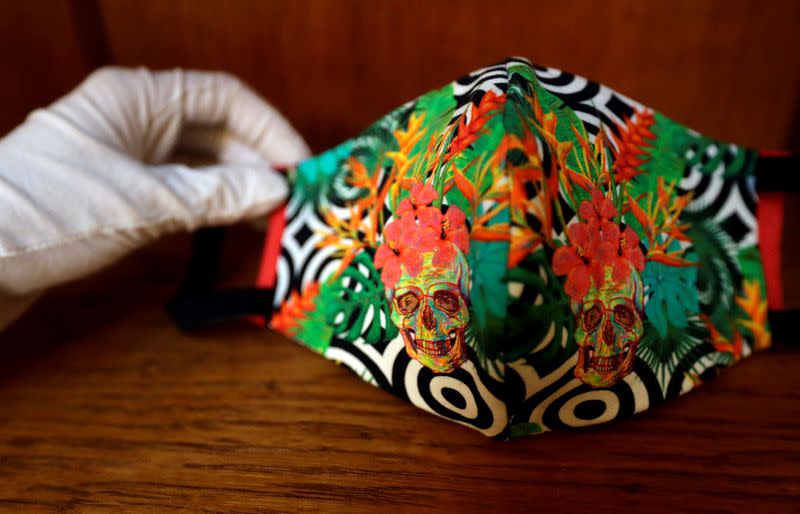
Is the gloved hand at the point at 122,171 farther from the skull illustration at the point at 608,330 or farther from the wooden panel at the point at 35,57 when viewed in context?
the skull illustration at the point at 608,330

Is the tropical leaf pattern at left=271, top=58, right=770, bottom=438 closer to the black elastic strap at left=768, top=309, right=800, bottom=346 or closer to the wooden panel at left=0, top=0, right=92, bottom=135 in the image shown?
the black elastic strap at left=768, top=309, right=800, bottom=346

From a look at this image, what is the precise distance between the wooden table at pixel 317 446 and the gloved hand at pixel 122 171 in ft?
0.35


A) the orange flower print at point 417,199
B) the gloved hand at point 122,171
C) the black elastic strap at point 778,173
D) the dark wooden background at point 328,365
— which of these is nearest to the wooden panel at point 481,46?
the dark wooden background at point 328,365

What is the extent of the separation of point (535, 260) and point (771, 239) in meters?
0.28

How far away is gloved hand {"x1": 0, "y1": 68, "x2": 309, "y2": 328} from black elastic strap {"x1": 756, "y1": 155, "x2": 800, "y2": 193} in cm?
42

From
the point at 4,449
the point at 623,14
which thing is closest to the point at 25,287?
the point at 4,449

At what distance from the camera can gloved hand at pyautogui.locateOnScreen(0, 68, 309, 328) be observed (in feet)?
1.58

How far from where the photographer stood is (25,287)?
49 cm

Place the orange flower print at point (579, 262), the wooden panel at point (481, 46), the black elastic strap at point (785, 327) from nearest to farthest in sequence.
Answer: the orange flower print at point (579, 262), the black elastic strap at point (785, 327), the wooden panel at point (481, 46)

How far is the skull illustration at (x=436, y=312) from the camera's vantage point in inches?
15.4

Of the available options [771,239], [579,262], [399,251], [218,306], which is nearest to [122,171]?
[218,306]

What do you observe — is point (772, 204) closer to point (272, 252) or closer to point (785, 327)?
point (785, 327)

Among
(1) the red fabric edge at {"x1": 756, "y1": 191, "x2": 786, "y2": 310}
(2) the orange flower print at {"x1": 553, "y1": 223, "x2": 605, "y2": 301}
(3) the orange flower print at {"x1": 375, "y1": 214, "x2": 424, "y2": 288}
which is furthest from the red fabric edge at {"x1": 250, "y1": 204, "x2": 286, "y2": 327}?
(1) the red fabric edge at {"x1": 756, "y1": 191, "x2": 786, "y2": 310}

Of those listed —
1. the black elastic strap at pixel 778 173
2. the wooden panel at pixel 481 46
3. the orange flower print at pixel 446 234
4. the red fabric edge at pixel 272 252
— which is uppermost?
the wooden panel at pixel 481 46
